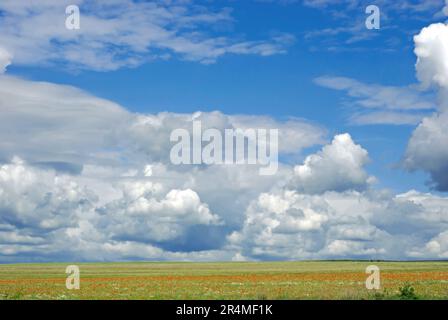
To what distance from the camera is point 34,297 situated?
37625mm
